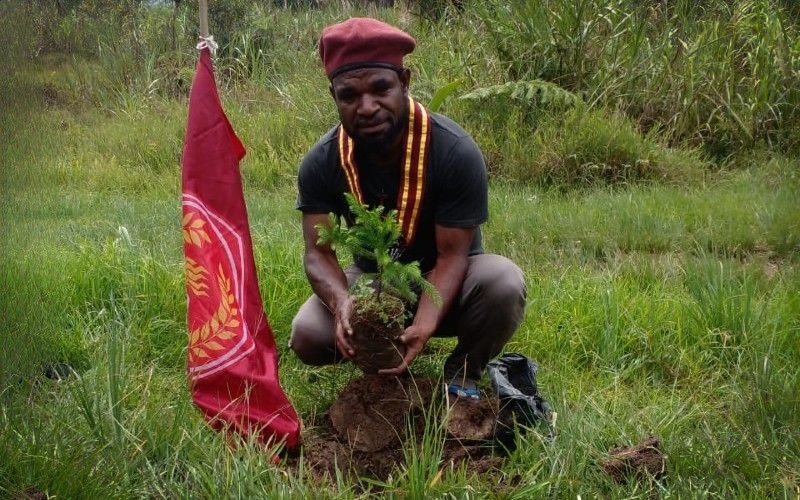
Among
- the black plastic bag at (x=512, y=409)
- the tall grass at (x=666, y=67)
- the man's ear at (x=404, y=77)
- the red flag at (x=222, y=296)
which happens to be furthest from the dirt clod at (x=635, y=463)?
the tall grass at (x=666, y=67)

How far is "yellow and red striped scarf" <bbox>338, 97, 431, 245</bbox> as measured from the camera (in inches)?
132

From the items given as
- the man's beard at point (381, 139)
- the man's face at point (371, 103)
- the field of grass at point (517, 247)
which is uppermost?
the man's face at point (371, 103)

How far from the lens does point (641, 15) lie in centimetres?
877

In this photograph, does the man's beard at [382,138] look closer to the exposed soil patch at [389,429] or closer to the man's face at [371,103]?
the man's face at [371,103]

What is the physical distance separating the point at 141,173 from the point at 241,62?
243cm

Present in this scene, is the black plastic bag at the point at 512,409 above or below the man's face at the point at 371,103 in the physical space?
below

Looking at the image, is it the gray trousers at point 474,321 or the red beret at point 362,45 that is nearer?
the red beret at point 362,45

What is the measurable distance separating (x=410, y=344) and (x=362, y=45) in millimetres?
943

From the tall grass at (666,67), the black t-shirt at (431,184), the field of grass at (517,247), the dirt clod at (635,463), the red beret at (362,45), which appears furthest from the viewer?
the tall grass at (666,67)

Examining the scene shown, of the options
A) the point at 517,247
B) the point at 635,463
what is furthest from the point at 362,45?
the point at 517,247

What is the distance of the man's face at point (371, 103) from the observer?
318 centimetres

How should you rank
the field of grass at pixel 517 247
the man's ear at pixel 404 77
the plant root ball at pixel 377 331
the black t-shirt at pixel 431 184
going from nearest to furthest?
the field of grass at pixel 517 247 < the plant root ball at pixel 377 331 < the man's ear at pixel 404 77 < the black t-shirt at pixel 431 184

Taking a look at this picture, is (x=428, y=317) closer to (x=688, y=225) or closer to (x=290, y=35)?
(x=688, y=225)

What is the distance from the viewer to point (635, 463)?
294 centimetres
